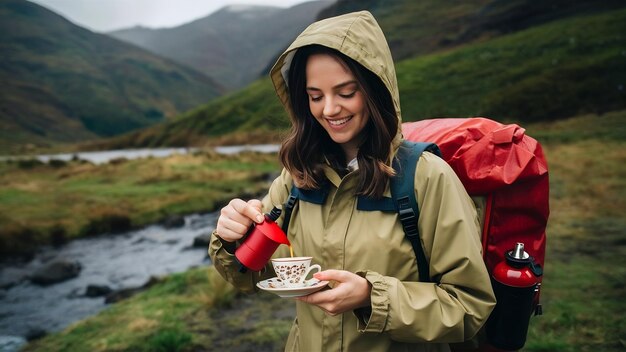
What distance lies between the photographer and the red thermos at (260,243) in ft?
6.63

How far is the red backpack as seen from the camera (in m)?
2.25

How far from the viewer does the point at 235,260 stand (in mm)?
2307

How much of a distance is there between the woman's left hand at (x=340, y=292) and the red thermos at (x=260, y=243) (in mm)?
340

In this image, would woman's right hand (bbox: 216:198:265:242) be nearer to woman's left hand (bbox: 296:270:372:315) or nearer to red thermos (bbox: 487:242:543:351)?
woman's left hand (bbox: 296:270:372:315)

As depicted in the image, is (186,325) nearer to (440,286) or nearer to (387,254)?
(387,254)

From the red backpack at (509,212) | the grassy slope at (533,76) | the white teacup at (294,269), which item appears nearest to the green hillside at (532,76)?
the grassy slope at (533,76)

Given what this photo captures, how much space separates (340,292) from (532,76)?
38.8 metres

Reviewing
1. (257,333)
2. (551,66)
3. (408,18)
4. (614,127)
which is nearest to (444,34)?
(408,18)

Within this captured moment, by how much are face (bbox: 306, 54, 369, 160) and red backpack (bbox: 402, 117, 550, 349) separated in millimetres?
614

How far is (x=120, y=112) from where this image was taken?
160 metres

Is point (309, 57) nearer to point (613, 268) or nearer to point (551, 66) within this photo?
point (613, 268)

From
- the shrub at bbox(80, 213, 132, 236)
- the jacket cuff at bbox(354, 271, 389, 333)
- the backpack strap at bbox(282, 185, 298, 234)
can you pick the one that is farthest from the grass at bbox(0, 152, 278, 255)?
the jacket cuff at bbox(354, 271, 389, 333)

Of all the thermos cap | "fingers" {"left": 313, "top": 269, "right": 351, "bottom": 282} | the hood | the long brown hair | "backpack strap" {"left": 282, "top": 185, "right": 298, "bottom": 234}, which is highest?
the hood

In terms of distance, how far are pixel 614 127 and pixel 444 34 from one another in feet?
207
